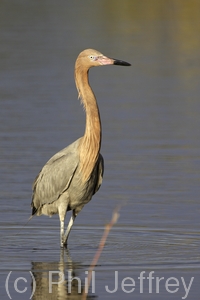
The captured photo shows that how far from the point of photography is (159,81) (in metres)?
22.6

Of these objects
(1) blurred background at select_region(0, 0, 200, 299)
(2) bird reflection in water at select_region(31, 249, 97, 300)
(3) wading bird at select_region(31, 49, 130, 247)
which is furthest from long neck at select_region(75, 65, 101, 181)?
(2) bird reflection in water at select_region(31, 249, 97, 300)

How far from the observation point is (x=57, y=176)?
1062 centimetres

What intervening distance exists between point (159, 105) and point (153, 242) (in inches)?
358

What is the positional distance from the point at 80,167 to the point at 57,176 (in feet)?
0.98

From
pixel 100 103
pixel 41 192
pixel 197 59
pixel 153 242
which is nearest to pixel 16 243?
pixel 41 192

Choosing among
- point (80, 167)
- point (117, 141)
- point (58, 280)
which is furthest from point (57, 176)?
point (117, 141)

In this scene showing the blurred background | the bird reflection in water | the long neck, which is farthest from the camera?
the long neck

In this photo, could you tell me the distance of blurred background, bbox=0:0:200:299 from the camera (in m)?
10.1

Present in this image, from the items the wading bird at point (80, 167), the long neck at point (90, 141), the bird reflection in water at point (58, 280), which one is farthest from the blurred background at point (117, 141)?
the long neck at point (90, 141)

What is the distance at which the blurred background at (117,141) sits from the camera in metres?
10.1

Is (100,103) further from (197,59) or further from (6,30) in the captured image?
(6,30)

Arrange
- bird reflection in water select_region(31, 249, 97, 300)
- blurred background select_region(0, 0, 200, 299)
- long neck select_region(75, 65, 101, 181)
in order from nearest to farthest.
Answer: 1. bird reflection in water select_region(31, 249, 97, 300)
2. blurred background select_region(0, 0, 200, 299)
3. long neck select_region(75, 65, 101, 181)

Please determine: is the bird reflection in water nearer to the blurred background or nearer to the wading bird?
the blurred background

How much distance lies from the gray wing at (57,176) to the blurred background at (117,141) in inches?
16.9
